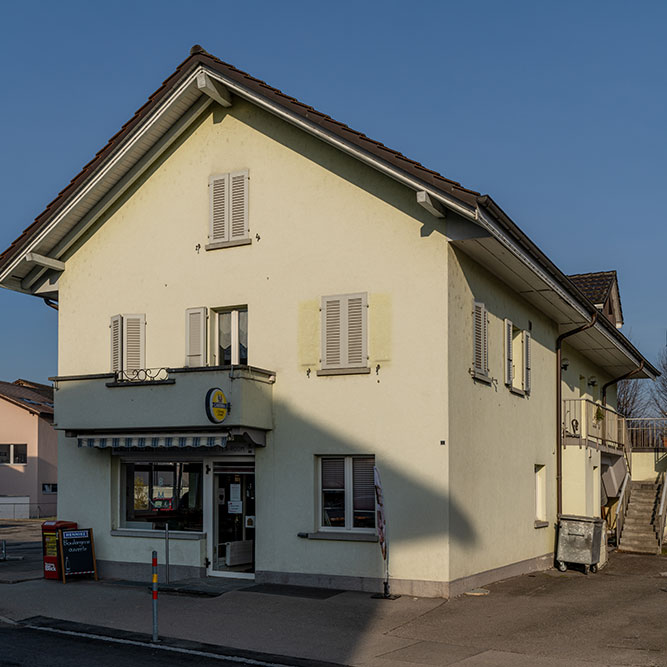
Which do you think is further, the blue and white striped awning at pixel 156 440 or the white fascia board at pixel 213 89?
the white fascia board at pixel 213 89

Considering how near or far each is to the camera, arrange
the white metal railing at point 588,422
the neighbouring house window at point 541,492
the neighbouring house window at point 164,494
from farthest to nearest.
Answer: the white metal railing at point 588,422 → the neighbouring house window at point 541,492 → the neighbouring house window at point 164,494

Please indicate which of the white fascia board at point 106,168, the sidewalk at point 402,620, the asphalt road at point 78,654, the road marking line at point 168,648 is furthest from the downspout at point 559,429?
the asphalt road at point 78,654

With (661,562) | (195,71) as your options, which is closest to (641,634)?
(661,562)

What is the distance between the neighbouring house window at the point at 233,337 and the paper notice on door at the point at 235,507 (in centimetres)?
269

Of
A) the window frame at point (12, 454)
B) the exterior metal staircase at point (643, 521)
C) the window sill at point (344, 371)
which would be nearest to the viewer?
the window sill at point (344, 371)

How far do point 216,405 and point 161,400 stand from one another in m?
1.56

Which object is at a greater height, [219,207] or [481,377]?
[219,207]

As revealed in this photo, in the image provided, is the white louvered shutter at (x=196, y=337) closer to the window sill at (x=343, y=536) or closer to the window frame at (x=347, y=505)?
the window frame at (x=347, y=505)

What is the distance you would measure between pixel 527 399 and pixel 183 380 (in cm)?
800

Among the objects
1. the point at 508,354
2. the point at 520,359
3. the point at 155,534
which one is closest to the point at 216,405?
the point at 155,534

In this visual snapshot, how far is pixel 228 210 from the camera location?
58.2 ft

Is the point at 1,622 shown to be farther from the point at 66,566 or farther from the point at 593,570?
the point at 593,570

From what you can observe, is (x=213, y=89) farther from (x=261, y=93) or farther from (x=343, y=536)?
(x=343, y=536)

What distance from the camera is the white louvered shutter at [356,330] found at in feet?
53.0
